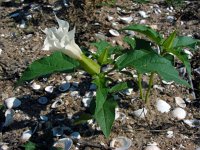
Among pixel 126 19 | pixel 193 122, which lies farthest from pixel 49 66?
pixel 126 19

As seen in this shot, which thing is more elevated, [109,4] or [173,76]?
[173,76]

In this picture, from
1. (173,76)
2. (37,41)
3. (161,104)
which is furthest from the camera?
(37,41)

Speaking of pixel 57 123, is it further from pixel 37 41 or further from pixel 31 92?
pixel 37 41

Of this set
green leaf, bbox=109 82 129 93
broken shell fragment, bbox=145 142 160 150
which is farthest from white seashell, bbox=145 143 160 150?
green leaf, bbox=109 82 129 93

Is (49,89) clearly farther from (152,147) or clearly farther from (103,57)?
(152,147)

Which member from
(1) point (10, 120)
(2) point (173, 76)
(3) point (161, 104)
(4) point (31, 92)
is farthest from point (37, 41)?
(2) point (173, 76)

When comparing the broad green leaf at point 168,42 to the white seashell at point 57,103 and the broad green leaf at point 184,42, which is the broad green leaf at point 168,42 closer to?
the broad green leaf at point 184,42

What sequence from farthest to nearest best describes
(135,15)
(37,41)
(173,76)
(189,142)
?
(135,15), (37,41), (189,142), (173,76)
